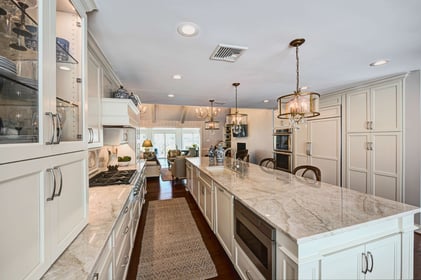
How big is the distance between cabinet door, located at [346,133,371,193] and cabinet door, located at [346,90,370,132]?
6.4 inches

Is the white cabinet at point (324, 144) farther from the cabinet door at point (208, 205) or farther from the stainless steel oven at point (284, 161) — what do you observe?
the cabinet door at point (208, 205)

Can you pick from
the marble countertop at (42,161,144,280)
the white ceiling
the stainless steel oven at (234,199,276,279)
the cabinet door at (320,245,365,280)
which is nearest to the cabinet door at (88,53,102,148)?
Result: the white ceiling

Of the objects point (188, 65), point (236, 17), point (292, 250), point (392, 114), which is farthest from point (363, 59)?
point (292, 250)

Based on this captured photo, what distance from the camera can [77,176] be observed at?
1.09m

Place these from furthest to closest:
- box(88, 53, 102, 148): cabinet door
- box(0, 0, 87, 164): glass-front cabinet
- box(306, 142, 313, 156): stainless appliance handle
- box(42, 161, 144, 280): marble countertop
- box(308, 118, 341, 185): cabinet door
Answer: box(306, 142, 313, 156): stainless appliance handle, box(308, 118, 341, 185): cabinet door, box(88, 53, 102, 148): cabinet door, box(42, 161, 144, 280): marble countertop, box(0, 0, 87, 164): glass-front cabinet

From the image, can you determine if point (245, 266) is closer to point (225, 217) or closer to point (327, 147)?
point (225, 217)

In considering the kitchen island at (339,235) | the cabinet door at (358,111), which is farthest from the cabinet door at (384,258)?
the cabinet door at (358,111)

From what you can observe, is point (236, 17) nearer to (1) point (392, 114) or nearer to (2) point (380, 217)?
(2) point (380, 217)

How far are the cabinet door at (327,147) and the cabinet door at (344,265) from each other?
10.7 ft

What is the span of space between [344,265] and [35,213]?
63.9 inches

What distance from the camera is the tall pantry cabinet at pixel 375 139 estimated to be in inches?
118

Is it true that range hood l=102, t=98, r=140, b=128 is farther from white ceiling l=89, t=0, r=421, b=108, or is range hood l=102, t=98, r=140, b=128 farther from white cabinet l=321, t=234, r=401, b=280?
white cabinet l=321, t=234, r=401, b=280

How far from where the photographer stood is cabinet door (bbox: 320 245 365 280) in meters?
1.06

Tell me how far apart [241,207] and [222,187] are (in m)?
→ 0.49
